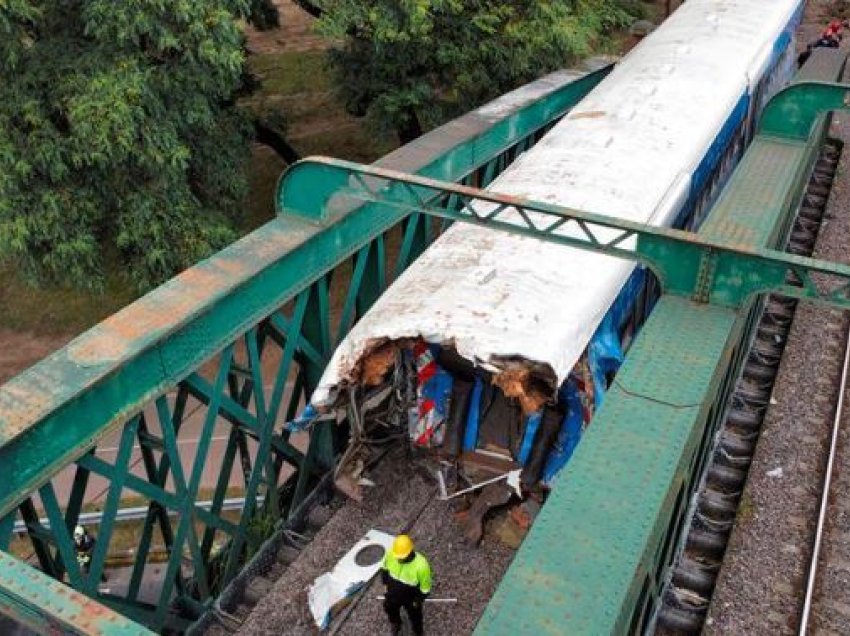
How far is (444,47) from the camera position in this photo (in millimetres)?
15930

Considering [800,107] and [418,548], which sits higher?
[800,107]

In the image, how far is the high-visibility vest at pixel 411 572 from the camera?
269 inches

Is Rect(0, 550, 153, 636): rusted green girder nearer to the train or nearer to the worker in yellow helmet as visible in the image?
the worker in yellow helmet

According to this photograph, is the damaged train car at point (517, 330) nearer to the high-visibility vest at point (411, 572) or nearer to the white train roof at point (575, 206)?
the white train roof at point (575, 206)

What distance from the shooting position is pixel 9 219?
12.5 m

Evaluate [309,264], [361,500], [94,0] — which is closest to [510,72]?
[94,0]

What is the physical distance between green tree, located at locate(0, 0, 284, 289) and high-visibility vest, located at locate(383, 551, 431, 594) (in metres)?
7.88

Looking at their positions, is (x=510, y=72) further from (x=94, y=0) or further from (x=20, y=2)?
(x=20, y=2)

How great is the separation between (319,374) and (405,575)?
3.58 metres

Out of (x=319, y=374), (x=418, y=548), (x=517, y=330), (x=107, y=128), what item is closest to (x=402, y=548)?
(x=418, y=548)

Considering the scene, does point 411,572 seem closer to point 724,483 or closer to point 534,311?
point 534,311

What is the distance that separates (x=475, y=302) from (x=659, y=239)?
5.89 ft

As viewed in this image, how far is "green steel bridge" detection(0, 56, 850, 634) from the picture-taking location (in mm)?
4898

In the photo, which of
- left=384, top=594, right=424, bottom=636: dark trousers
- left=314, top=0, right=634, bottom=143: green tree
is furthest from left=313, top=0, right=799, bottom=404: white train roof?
left=314, top=0, right=634, bottom=143: green tree
